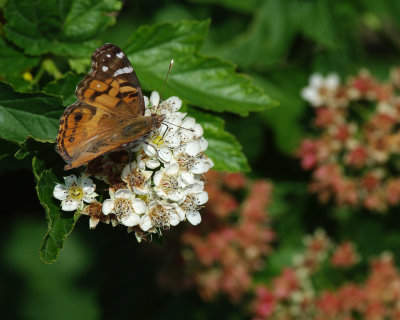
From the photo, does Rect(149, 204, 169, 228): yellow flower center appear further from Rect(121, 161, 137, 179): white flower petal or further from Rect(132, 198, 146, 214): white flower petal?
Rect(121, 161, 137, 179): white flower petal

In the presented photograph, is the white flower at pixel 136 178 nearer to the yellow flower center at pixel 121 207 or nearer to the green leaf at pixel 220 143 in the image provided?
the yellow flower center at pixel 121 207

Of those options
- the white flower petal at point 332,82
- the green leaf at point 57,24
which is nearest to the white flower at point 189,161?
the green leaf at point 57,24

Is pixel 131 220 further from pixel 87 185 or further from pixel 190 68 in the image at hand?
pixel 190 68

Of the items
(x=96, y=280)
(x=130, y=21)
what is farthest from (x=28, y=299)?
(x=130, y=21)

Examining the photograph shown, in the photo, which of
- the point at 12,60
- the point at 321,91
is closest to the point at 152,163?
the point at 12,60

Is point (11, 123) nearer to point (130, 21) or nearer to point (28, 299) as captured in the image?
point (130, 21)
